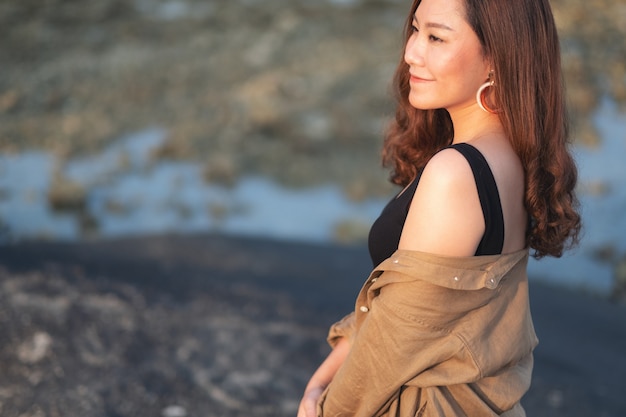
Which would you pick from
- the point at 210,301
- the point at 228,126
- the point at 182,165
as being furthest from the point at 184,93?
the point at 210,301

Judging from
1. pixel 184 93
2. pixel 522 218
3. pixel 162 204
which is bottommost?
pixel 162 204

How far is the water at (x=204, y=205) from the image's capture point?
226 inches

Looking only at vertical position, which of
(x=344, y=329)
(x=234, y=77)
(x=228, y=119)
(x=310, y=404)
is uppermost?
(x=344, y=329)

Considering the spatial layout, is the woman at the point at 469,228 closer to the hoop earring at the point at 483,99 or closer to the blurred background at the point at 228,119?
the hoop earring at the point at 483,99

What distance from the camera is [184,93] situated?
810cm

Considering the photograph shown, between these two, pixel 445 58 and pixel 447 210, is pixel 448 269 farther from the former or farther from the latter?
pixel 445 58

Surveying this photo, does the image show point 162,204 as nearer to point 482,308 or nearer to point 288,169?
point 288,169

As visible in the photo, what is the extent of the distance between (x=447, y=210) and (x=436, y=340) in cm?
27

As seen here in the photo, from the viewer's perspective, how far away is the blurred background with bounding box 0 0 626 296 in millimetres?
6078

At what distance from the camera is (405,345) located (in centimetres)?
143

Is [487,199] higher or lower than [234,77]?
higher

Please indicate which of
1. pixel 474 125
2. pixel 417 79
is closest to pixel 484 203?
pixel 474 125

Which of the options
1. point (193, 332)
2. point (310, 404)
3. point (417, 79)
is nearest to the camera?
point (417, 79)

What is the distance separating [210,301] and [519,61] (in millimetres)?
3062
